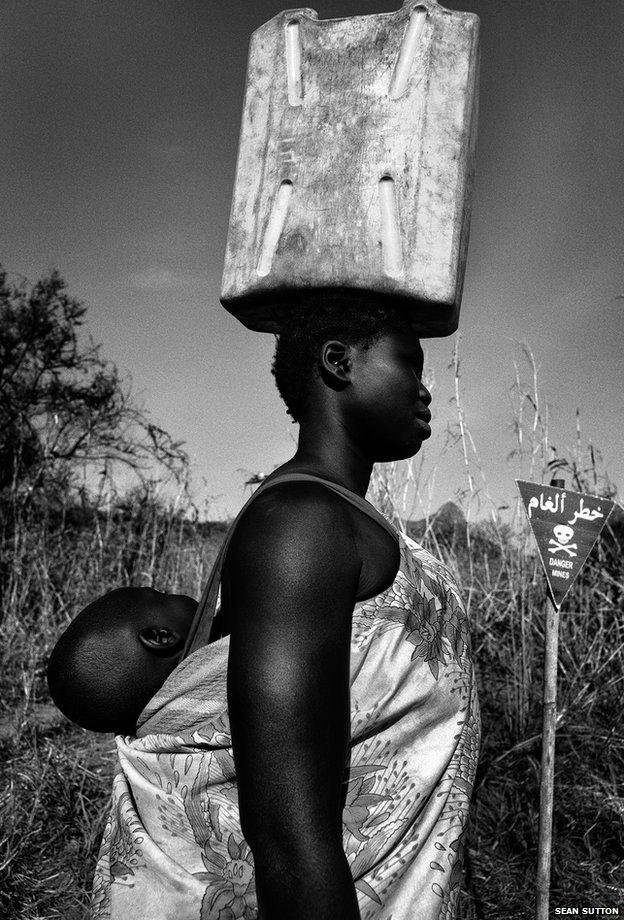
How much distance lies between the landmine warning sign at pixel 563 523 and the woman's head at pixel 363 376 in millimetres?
1652

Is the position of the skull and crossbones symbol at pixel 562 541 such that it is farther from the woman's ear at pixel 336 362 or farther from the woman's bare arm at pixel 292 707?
the woman's bare arm at pixel 292 707

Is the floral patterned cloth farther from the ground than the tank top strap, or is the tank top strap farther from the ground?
the tank top strap

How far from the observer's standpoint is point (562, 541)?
9.06 feet

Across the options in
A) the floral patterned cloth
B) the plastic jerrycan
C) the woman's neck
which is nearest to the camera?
the floral patterned cloth

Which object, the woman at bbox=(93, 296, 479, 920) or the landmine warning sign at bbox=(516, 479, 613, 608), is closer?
the woman at bbox=(93, 296, 479, 920)

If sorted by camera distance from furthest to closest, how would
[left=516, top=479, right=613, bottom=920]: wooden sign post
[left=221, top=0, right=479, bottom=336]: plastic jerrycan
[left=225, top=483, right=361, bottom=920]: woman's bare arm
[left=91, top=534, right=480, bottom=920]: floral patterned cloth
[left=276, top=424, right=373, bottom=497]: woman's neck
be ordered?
[left=516, top=479, right=613, bottom=920]: wooden sign post, [left=221, top=0, right=479, bottom=336]: plastic jerrycan, [left=276, top=424, right=373, bottom=497]: woman's neck, [left=91, top=534, right=480, bottom=920]: floral patterned cloth, [left=225, top=483, right=361, bottom=920]: woman's bare arm

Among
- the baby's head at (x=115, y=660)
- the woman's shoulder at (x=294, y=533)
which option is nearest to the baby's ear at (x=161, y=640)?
the baby's head at (x=115, y=660)

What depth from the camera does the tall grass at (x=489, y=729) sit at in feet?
9.62

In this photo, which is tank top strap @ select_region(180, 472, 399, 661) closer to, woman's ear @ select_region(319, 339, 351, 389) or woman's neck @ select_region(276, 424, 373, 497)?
woman's neck @ select_region(276, 424, 373, 497)

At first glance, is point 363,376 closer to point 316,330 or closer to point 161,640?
point 316,330

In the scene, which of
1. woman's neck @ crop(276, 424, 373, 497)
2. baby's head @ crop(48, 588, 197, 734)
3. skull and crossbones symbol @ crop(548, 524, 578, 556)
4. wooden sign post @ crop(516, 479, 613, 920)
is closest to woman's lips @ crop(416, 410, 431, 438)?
woman's neck @ crop(276, 424, 373, 497)

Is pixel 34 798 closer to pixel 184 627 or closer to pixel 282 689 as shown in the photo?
pixel 184 627

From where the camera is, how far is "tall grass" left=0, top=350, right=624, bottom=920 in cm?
293

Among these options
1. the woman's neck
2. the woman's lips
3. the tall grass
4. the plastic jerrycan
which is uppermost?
the plastic jerrycan
